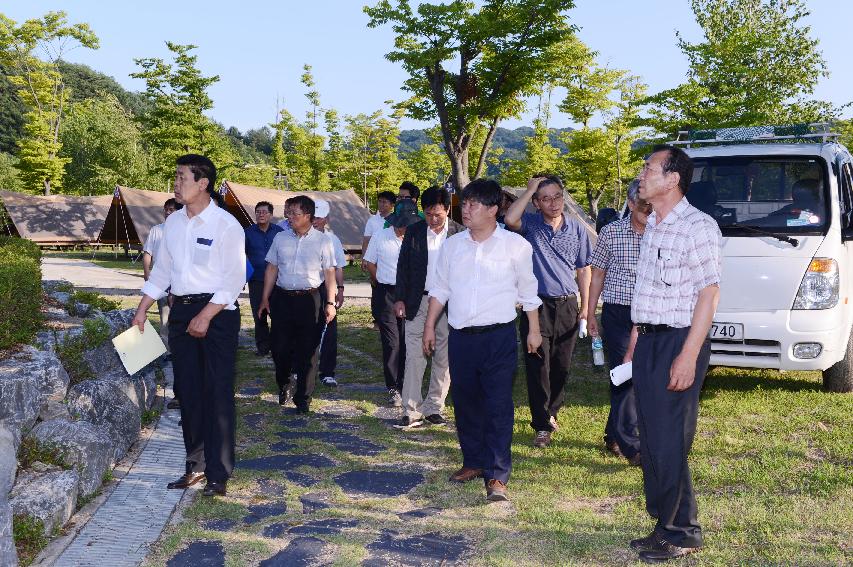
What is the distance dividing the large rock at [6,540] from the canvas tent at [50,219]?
36.2m

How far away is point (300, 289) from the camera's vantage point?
24.9ft

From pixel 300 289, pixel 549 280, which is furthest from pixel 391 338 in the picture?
pixel 549 280

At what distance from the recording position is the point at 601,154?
41.2 m

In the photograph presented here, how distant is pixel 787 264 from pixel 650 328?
3.75 meters

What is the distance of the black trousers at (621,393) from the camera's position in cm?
572

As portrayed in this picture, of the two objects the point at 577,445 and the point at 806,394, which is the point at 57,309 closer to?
the point at 577,445

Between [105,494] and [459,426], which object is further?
[459,426]

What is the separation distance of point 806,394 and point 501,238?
173 inches

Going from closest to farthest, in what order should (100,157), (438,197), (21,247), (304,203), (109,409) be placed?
(109,409), (438,197), (304,203), (21,247), (100,157)

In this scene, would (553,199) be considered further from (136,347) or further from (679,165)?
(136,347)

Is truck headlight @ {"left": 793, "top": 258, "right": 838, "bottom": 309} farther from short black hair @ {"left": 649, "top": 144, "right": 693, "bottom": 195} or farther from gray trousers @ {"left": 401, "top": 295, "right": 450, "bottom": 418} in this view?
short black hair @ {"left": 649, "top": 144, "right": 693, "bottom": 195}

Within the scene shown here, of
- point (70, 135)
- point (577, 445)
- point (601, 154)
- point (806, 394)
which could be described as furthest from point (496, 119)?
point (70, 135)

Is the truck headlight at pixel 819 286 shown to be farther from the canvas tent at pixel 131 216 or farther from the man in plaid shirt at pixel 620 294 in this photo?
the canvas tent at pixel 131 216

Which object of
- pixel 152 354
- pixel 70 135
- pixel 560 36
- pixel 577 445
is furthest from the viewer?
pixel 70 135
